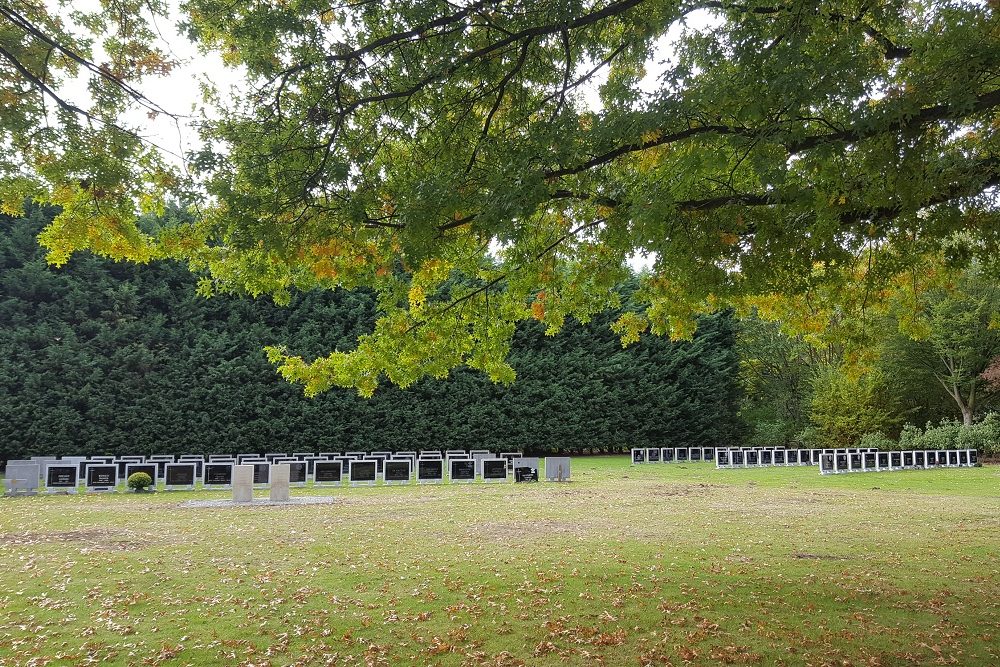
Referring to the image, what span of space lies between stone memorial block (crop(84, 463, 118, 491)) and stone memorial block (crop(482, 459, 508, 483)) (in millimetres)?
10631

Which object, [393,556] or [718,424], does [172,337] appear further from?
[718,424]

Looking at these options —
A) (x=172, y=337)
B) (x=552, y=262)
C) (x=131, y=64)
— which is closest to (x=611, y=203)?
(x=552, y=262)

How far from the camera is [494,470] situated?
75.3 feet

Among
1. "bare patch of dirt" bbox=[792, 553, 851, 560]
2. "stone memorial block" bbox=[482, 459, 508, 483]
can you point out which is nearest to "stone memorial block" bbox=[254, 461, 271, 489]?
"stone memorial block" bbox=[482, 459, 508, 483]

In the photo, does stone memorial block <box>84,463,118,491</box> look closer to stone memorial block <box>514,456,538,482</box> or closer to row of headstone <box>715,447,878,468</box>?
stone memorial block <box>514,456,538,482</box>

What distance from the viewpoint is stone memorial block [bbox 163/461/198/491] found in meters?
20.1

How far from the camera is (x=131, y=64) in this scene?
6.27 meters

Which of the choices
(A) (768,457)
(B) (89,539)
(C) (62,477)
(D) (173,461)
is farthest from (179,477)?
(A) (768,457)

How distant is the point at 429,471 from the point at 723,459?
566 inches

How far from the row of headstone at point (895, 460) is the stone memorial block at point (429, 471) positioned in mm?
13466

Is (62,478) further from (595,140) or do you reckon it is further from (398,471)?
(595,140)

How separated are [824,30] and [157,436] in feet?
A: 96.2

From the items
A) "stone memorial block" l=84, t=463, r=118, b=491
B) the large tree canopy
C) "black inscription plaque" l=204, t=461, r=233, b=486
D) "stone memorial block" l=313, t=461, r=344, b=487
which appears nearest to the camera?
the large tree canopy

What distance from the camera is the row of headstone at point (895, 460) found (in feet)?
84.5
